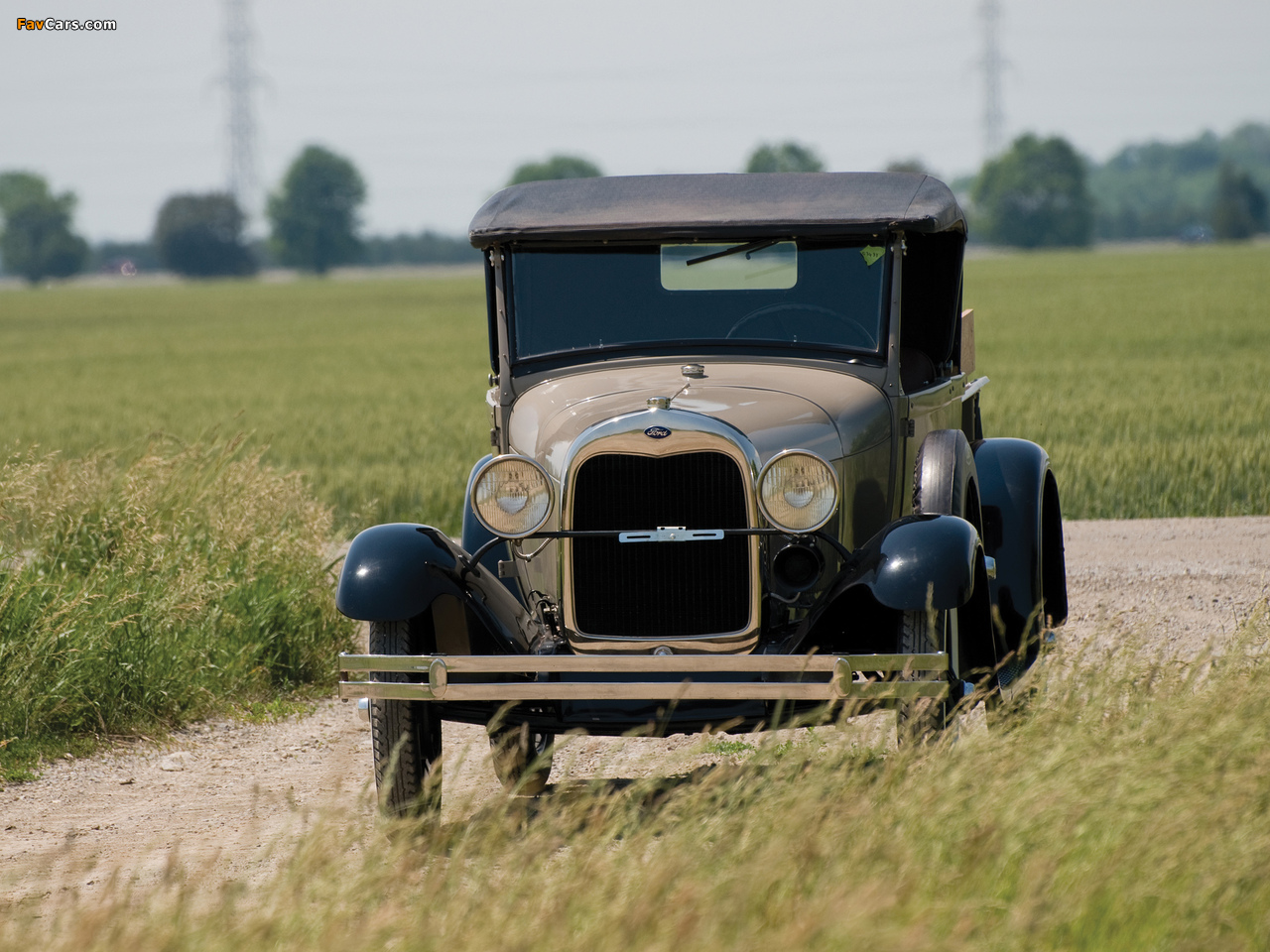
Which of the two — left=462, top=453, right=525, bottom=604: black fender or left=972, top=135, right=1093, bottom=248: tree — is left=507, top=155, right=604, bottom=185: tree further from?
left=462, top=453, right=525, bottom=604: black fender

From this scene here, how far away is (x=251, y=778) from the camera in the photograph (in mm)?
5598

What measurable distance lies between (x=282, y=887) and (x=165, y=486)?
5749 mm

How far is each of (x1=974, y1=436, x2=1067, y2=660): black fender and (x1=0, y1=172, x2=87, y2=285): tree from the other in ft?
445

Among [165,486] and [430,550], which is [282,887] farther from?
[165,486]

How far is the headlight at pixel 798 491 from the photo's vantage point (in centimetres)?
447

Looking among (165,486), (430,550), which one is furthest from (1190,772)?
(165,486)

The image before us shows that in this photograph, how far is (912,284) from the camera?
224 inches

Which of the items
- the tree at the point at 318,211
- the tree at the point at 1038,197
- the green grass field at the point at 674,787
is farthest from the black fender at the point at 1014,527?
the tree at the point at 318,211

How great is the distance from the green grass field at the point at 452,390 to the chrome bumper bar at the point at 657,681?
379 cm

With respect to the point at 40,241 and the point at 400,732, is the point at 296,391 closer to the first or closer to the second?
the point at 400,732

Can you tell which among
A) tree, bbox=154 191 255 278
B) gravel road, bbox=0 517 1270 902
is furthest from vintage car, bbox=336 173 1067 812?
tree, bbox=154 191 255 278

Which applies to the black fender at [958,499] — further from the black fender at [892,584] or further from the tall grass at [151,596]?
the tall grass at [151,596]

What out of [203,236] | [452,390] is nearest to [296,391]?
[452,390]

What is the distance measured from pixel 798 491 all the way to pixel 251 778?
8.44 feet
